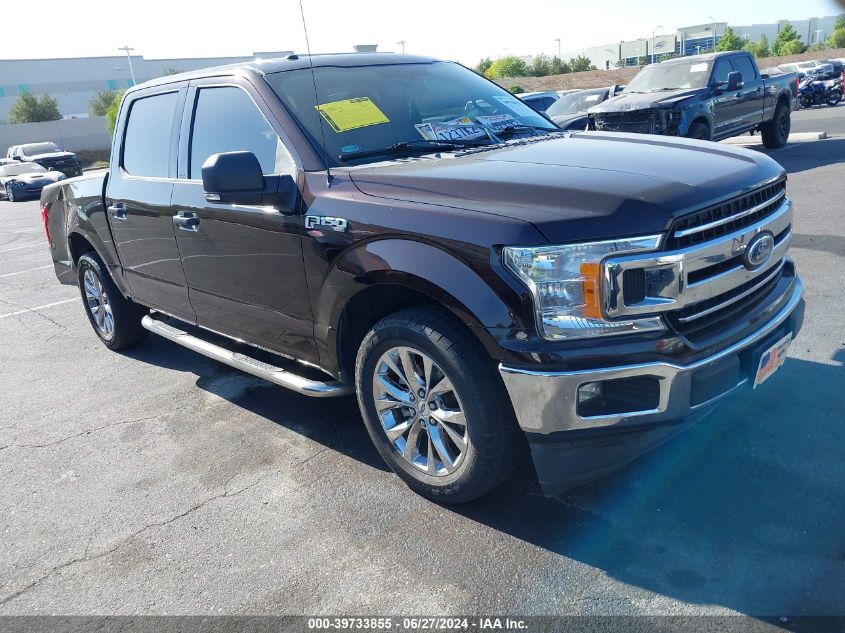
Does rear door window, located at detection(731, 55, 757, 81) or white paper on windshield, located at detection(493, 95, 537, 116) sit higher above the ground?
white paper on windshield, located at detection(493, 95, 537, 116)

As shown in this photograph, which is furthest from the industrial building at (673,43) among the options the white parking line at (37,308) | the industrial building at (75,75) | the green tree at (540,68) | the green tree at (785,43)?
the white parking line at (37,308)

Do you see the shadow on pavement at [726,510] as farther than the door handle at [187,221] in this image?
No

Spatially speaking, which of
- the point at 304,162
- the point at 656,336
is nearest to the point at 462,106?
the point at 304,162

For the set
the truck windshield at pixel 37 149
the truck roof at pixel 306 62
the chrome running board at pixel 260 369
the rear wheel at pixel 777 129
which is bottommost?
the rear wheel at pixel 777 129

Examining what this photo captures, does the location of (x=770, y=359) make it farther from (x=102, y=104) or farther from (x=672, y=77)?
(x=102, y=104)

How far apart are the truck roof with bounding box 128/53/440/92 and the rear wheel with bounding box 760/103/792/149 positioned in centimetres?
1195

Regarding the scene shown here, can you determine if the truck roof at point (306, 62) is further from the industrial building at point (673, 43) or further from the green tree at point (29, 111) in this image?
the industrial building at point (673, 43)

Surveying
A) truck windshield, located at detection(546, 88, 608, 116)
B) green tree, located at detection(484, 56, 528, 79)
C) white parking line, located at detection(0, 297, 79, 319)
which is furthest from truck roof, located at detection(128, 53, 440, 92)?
green tree, located at detection(484, 56, 528, 79)

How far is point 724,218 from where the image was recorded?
9.15ft

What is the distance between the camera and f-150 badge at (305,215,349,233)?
3.20 meters

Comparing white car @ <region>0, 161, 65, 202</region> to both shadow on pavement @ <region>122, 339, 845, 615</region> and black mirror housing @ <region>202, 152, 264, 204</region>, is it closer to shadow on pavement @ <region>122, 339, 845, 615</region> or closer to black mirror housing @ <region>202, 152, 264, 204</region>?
black mirror housing @ <region>202, 152, 264, 204</region>

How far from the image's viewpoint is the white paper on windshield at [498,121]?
399cm

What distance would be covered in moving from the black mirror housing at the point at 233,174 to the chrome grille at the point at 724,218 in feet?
6.16

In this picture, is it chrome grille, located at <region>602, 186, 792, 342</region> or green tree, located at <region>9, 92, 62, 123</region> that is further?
green tree, located at <region>9, 92, 62, 123</region>
